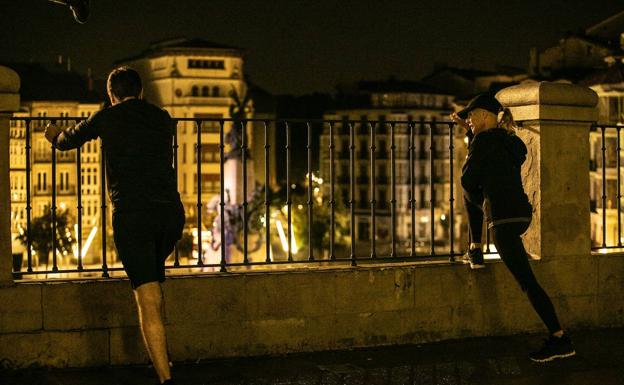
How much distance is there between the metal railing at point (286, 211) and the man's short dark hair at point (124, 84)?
474 mm

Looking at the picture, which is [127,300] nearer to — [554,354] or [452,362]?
[452,362]

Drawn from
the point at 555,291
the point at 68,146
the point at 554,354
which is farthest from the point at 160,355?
the point at 555,291

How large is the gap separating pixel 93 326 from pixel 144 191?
1512mm

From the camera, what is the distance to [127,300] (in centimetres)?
678

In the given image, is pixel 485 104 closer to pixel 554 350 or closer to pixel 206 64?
pixel 554 350

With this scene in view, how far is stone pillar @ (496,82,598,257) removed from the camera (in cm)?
785

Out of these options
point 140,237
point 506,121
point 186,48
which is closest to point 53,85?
point 186,48

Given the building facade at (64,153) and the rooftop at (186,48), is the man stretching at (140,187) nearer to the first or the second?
the building facade at (64,153)

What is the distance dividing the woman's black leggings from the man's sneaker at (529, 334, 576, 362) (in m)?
0.08

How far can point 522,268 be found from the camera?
6699 millimetres

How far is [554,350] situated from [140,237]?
2900 millimetres

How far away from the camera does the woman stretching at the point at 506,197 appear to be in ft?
22.0

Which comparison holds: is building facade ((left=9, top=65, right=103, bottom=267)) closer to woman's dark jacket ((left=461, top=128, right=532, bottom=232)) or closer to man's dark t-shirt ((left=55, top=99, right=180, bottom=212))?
woman's dark jacket ((left=461, top=128, right=532, bottom=232))

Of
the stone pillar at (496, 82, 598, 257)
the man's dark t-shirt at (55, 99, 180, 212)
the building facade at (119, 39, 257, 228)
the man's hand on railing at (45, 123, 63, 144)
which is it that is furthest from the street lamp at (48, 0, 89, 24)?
the building facade at (119, 39, 257, 228)
